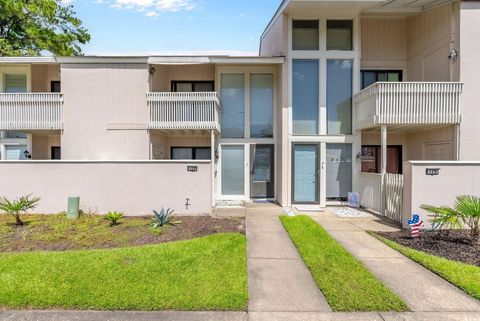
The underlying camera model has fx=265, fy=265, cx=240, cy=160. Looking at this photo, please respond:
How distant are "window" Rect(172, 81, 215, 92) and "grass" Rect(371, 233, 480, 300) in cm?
1010

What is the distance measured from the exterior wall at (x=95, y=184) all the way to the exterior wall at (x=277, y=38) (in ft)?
21.6

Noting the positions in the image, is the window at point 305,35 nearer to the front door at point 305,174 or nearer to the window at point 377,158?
the front door at point 305,174

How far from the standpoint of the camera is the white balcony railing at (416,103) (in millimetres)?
9148

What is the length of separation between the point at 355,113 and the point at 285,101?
2847mm

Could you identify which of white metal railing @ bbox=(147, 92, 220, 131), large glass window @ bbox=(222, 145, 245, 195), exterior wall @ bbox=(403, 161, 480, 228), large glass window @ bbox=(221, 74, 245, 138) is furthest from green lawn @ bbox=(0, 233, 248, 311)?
large glass window @ bbox=(221, 74, 245, 138)

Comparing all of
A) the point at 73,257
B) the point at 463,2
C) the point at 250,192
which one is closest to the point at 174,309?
the point at 73,257

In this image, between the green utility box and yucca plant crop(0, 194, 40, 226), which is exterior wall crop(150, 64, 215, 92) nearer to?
the green utility box

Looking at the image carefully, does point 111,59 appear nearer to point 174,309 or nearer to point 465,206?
point 174,309

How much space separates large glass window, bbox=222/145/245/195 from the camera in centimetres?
1173

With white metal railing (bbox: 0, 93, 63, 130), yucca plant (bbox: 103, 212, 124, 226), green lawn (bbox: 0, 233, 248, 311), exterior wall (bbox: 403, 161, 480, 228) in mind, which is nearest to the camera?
green lawn (bbox: 0, 233, 248, 311)

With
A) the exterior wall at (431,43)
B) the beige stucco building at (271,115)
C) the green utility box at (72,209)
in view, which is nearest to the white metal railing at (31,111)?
the beige stucco building at (271,115)

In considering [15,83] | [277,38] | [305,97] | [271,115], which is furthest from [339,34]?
[15,83]

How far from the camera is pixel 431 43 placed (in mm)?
10227

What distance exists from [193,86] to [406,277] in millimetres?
11098
